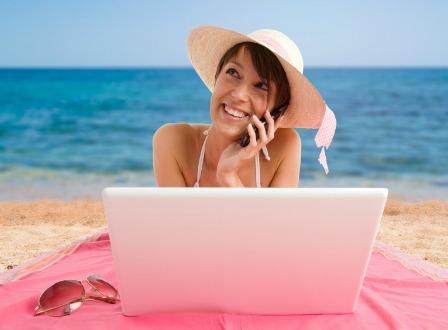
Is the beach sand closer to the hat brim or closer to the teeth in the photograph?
the hat brim

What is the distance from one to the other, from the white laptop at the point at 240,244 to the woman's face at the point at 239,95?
1071 millimetres

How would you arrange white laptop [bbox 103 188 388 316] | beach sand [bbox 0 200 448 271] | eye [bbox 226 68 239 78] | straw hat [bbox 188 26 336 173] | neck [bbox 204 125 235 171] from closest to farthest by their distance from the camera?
white laptop [bbox 103 188 388 316] < straw hat [bbox 188 26 336 173] < eye [bbox 226 68 239 78] < neck [bbox 204 125 235 171] < beach sand [bbox 0 200 448 271]

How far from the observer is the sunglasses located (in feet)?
7.70

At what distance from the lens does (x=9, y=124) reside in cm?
1556

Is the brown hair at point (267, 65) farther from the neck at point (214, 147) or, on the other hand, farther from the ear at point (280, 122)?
the neck at point (214, 147)

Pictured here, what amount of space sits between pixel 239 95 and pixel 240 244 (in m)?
1.13

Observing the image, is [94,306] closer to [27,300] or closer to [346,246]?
[27,300]

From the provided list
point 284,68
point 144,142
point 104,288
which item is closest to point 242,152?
point 284,68

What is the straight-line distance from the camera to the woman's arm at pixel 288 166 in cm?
327

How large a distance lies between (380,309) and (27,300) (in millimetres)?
1425

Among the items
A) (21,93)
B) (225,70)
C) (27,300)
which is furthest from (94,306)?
(21,93)

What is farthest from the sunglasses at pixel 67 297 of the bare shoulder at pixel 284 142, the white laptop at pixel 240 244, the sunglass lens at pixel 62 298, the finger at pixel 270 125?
the bare shoulder at pixel 284 142

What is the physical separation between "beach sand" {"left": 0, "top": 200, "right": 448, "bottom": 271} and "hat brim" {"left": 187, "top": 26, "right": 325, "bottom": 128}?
1.42 meters

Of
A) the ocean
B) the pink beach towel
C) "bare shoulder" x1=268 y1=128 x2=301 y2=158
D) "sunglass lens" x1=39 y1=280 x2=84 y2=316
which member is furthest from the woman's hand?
the ocean
